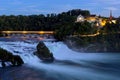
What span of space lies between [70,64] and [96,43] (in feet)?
47.2

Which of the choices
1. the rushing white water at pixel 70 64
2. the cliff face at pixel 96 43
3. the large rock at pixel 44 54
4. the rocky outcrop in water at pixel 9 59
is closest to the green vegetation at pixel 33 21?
the cliff face at pixel 96 43

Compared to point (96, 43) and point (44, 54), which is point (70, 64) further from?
point (96, 43)

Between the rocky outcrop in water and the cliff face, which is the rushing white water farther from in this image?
the cliff face

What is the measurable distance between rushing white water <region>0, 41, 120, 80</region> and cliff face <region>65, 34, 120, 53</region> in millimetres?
2546

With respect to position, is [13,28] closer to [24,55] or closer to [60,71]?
[24,55]

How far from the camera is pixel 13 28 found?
62.6 meters

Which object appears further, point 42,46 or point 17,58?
point 42,46

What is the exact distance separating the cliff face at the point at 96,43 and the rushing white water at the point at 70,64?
255cm

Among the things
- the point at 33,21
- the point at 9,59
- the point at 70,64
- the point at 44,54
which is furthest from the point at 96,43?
the point at 33,21

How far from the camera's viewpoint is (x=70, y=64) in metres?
30.5

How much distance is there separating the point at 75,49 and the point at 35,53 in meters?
9.73

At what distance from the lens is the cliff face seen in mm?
41656

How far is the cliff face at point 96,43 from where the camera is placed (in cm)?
4166

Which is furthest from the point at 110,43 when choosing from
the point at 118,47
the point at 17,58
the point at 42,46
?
the point at 17,58
